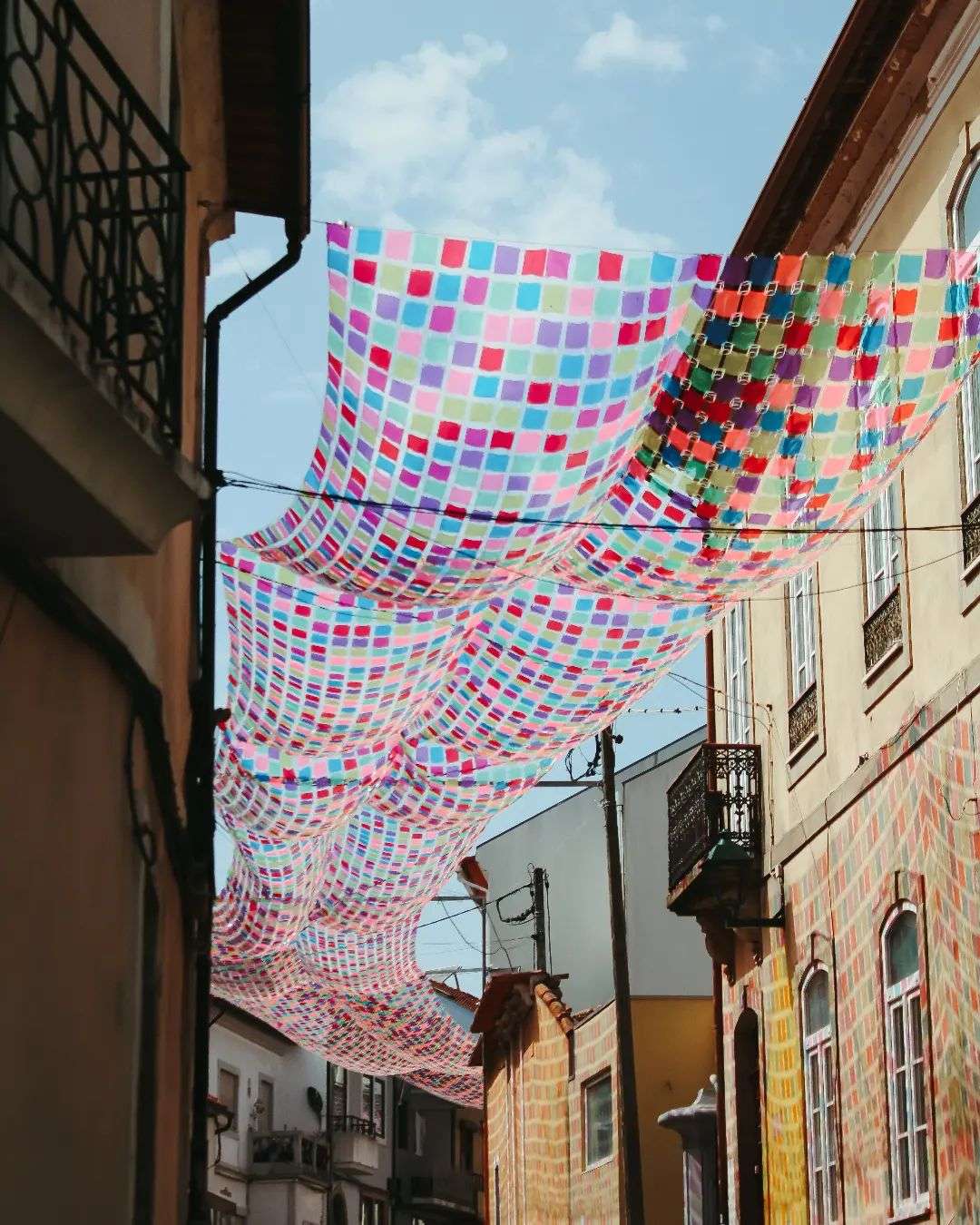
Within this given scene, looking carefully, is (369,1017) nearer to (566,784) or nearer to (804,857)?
(566,784)

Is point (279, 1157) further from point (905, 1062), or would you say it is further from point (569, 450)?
point (569, 450)

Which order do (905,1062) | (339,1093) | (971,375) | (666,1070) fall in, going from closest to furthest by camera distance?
1. (971,375)
2. (905,1062)
3. (666,1070)
4. (339,1093)

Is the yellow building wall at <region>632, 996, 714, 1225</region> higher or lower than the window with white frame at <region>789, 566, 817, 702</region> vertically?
lower

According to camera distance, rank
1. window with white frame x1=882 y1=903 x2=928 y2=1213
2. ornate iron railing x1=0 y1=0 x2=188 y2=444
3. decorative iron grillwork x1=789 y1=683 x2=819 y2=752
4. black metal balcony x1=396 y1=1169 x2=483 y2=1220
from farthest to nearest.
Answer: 1. black metal balcony x1=396 y1=1169 x2=483 y2=1220
2. decorative iron grillwork x1=789 y1=683 x2=819 y2=752
3. window with white frame x1=882 y1=903 x2=928 y2=1213
4. ornate iron railing x1=0 y1=0 x2=188 y2=444

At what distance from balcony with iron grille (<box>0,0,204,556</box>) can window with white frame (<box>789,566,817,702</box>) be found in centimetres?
1131

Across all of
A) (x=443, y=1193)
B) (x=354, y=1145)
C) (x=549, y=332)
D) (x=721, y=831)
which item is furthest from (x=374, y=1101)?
(x=549, y=332)

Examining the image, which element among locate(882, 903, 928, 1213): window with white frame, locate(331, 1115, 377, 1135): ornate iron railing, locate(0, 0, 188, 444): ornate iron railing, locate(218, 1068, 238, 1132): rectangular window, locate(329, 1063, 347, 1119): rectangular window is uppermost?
locate(329, 1063, 347, 1119): rectangular window

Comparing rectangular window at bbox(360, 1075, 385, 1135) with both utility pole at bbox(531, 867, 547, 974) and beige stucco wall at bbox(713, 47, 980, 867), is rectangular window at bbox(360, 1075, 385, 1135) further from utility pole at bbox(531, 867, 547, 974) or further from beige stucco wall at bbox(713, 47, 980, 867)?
beige stucco wall at bbox(713, 47, 980, 867)

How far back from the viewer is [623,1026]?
70.0 ft

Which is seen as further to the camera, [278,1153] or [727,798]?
[278,1153]

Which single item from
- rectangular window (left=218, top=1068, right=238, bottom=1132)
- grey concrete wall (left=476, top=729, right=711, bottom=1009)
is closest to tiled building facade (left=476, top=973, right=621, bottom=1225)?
grey concrete wall (left=476, top=729, right=711, bottom=1009)

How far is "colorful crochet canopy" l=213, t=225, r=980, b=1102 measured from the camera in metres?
8.16

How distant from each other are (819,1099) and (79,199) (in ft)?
41.1

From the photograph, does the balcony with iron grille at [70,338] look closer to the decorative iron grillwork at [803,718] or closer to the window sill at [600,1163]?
the decorative iron grillwork at [803,718]
